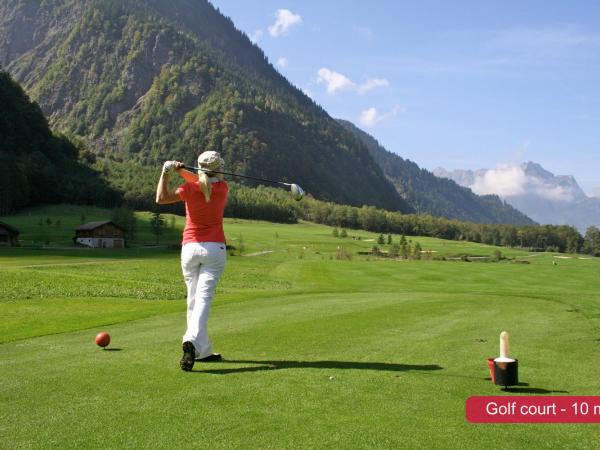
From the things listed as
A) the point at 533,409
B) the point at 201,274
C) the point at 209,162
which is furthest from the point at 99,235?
the point at 533,409

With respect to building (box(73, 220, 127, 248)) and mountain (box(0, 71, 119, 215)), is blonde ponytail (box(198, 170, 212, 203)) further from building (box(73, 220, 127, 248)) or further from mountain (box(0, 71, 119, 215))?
mountain (box(0, 71, 119, 215))

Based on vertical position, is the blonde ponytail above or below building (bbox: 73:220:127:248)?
above

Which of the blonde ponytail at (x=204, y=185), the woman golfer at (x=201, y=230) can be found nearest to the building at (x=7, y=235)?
the woman golfer at (x=201, y=230)

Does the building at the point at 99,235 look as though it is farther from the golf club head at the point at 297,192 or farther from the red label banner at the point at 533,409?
the red label banner at the point at 533,409

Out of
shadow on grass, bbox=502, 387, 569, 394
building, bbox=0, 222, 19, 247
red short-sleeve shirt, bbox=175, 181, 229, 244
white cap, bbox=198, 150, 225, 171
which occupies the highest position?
white cap, bbox=198, 150, 225, 171

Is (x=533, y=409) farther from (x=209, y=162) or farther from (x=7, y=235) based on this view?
(x=7, y=235)

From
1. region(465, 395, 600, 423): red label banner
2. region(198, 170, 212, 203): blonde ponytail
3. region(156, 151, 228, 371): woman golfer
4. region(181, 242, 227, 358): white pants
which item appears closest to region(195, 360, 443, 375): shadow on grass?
region(181, 242, 227, 358): white pants

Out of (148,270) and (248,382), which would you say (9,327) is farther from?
(148,270)

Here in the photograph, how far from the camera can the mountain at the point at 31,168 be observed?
151 metres

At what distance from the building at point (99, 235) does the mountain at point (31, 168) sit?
4684 centimetres

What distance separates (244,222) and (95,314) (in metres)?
182

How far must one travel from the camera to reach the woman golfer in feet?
33.6

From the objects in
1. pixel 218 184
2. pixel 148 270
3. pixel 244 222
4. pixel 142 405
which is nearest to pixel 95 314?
pixel 218 184

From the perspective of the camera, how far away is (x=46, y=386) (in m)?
7.69
